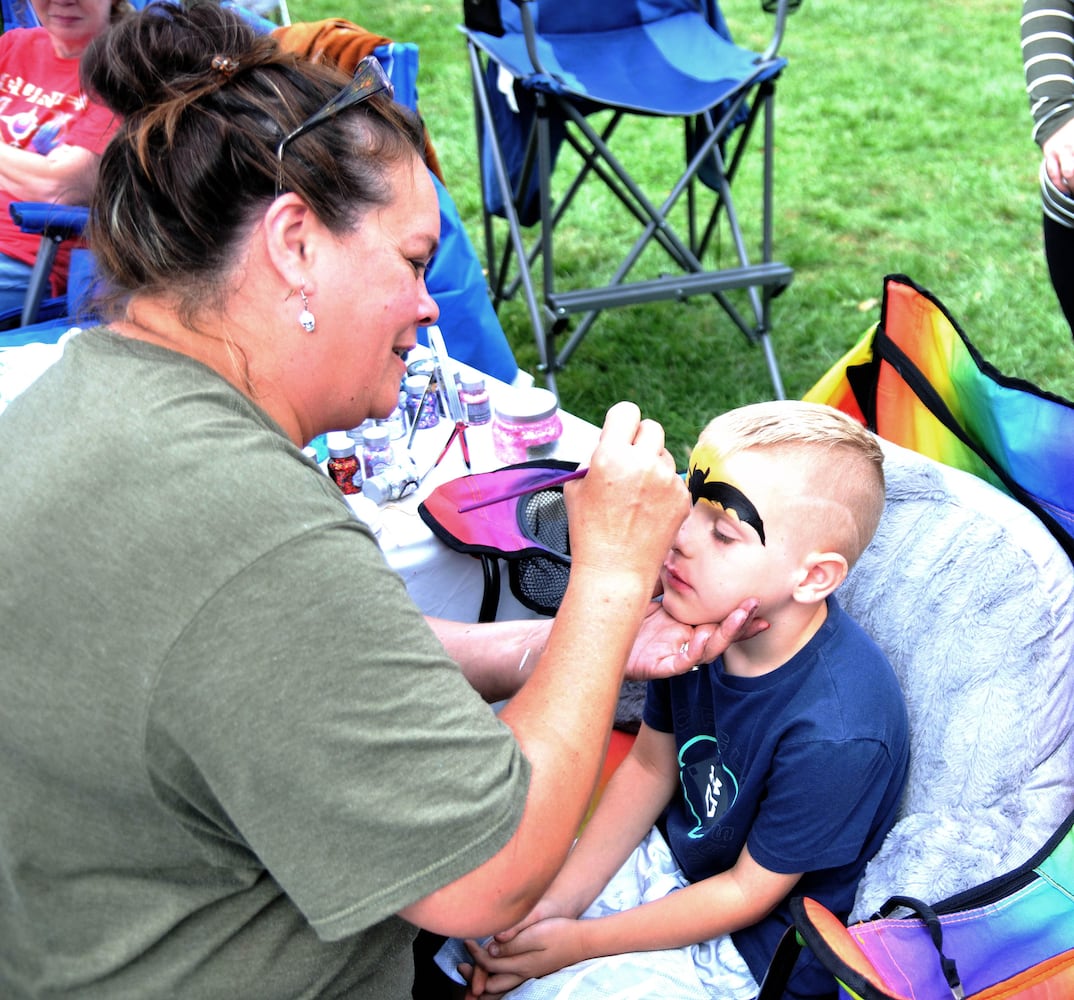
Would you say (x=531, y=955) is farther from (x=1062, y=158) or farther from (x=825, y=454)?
(x=1062, y=158)

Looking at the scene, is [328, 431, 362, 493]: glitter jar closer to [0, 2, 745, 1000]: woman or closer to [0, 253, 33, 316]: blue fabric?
[0, 2, 745, 1000]: woman

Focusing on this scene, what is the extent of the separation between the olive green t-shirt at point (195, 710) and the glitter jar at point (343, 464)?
0.85m

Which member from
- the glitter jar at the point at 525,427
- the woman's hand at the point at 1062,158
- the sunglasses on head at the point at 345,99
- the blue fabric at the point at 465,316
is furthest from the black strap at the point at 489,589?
the woman's hand at the point at 1062,158

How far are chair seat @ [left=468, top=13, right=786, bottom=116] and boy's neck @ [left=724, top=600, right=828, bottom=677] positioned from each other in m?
2.37

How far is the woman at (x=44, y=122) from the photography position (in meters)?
3.06

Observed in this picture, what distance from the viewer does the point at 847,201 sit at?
5.21 meters

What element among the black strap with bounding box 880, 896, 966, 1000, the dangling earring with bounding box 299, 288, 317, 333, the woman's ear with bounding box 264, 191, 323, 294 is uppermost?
the woman's ear with bounding box 264, 191, 323, 294

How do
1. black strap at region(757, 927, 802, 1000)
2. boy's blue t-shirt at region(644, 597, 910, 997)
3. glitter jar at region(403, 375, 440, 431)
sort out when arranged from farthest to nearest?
glitter jar at region(403, 375, 440, 431) → boy's blue t-shirt at region(644, 597, 910, 997) → black strap at region(757, 927, 802, 1000)

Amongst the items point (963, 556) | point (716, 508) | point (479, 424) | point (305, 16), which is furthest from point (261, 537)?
point (305, 16)

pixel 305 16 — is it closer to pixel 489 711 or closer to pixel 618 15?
pixel 618 15

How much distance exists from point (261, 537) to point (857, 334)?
3658 millimetres

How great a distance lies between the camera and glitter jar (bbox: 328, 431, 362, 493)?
6.32 ft

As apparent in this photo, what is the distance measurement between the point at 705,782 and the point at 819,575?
1.17 ft

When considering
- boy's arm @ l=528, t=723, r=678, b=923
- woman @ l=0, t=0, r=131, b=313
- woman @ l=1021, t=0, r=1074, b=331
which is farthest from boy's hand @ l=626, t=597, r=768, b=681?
woman @ l=0, t=0, r=131, b=313
